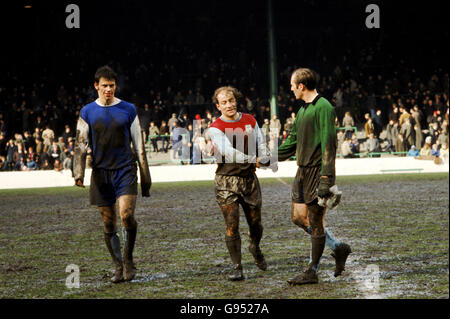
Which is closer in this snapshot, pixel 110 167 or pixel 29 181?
pixel 110 167

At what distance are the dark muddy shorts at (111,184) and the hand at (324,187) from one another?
5.85ft

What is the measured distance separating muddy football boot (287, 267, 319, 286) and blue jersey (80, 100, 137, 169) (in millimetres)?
1879

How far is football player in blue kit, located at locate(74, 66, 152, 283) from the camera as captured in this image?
6246mm

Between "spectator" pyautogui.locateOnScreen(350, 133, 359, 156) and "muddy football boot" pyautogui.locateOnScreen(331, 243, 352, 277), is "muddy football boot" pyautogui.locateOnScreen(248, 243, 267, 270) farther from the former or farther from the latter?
"spectator" pyautogui.locateOnScreen(350, 133, 359, 156)

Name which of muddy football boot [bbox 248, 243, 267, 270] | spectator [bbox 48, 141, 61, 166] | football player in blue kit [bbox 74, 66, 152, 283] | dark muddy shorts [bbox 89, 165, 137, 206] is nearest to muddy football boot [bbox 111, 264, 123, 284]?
football player in blue kit [bbox 74, 66, 152, 283]

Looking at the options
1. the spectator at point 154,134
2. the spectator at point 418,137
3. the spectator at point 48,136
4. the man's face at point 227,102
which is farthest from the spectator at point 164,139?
the man's face at point 227,102

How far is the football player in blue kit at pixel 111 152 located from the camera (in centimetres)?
625

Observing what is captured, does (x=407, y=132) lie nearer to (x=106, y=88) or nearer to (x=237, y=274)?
(x=237, y=274)

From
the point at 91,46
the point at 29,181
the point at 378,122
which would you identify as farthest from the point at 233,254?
the point at 91,46

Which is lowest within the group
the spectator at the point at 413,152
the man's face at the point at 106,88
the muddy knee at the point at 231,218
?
the muddy knee at the point at 231,218

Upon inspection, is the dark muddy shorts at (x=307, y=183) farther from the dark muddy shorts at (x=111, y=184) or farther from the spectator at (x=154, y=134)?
the spectator at (x=154, y=134)

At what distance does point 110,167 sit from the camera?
6301 millimetres

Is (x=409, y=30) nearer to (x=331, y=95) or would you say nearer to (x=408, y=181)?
(x=331, y=95)

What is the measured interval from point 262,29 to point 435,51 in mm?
9539
